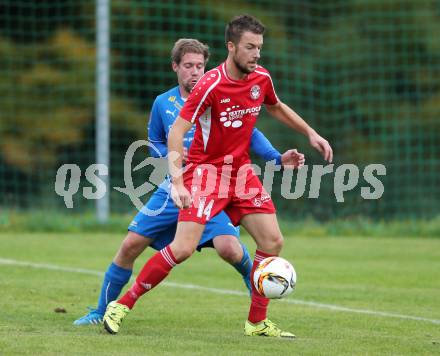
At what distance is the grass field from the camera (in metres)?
6.19

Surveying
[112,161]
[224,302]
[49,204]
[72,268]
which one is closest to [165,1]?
[112,161]

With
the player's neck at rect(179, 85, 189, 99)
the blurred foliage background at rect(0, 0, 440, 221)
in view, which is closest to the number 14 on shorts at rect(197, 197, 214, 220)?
the player's neck at rect(179, 85, 189, 99)

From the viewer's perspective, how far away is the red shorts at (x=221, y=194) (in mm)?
6605

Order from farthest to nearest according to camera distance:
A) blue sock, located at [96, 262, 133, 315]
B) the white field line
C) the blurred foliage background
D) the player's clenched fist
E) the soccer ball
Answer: the blurred foliage background → the white field line → blue sock, located at [96, 262, 133, 315] → the soccer ball → the player's clenched fist

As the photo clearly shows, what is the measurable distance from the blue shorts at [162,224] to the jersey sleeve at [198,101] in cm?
87

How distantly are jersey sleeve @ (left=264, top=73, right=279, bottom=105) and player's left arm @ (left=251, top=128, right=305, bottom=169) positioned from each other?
308mm

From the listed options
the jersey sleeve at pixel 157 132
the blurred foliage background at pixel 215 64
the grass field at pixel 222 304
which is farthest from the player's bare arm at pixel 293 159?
the blurred foliage background at pixel 215 64

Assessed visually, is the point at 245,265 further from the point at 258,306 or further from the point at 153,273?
the point at 153,273

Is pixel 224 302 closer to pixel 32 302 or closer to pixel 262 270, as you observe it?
pixel 32 302

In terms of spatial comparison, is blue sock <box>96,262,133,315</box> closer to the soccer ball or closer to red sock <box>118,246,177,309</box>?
red sock <box>118,246,177,309</box>

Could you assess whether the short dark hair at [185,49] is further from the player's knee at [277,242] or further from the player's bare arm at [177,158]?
the player's knee at [277,242]

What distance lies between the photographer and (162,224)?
720 centimetres

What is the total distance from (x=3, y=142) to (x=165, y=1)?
143 inches

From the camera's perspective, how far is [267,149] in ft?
23.8
